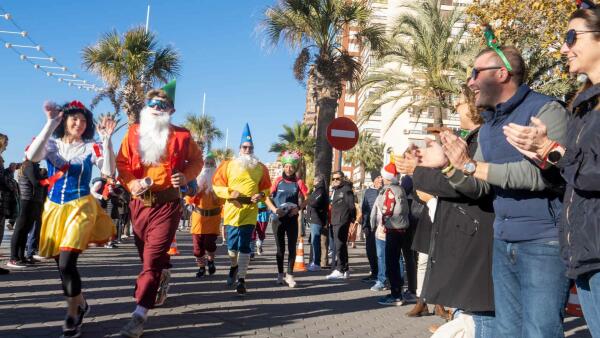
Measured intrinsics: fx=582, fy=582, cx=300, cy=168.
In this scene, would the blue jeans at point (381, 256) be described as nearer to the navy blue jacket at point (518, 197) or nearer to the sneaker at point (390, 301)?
the sneaker at point (390, 301)

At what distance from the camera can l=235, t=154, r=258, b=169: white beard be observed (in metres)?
8.47

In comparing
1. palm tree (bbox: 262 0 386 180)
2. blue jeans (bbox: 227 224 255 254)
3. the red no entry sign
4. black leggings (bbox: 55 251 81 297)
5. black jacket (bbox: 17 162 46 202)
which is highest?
palm tree (bbox: 262 0 386 180)

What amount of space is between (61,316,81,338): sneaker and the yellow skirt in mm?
605

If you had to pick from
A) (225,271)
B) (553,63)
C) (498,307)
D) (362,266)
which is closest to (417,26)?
(553,63)

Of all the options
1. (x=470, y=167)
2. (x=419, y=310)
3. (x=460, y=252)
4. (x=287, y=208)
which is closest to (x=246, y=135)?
(x=287, y=208)

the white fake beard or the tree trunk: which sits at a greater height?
the tree trunk

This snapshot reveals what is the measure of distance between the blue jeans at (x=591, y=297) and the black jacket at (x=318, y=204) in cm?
929

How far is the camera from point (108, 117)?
5453mm

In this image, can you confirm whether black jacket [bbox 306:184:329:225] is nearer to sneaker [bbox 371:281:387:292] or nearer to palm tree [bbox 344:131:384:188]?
sneaker [bbox 371:281:387:292]

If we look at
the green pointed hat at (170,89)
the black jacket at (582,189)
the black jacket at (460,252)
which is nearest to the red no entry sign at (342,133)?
the green pointed hat at (170,89)

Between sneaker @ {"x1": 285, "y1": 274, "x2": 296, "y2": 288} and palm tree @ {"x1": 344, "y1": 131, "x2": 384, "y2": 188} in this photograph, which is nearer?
sneaker @ {"x1": 285, "y1": 274, "x2": 296, "y2": 288}

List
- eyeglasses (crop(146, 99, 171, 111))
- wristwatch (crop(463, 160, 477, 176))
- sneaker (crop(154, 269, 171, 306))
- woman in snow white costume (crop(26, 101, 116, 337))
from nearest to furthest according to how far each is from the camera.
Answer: wristwatch (crop(463, 160, 477, 176))
woman in snow white costume (crop(26, 101, 116, 337))
eyeglasses (crop(146, 99, 171, 111))
sneaker (crop(154, 269, 171, 306))

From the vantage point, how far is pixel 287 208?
9.27 m

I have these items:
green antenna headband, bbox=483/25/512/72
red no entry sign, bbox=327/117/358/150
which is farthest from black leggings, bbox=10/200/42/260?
green antenna headband, bbox=483/25/512/72
